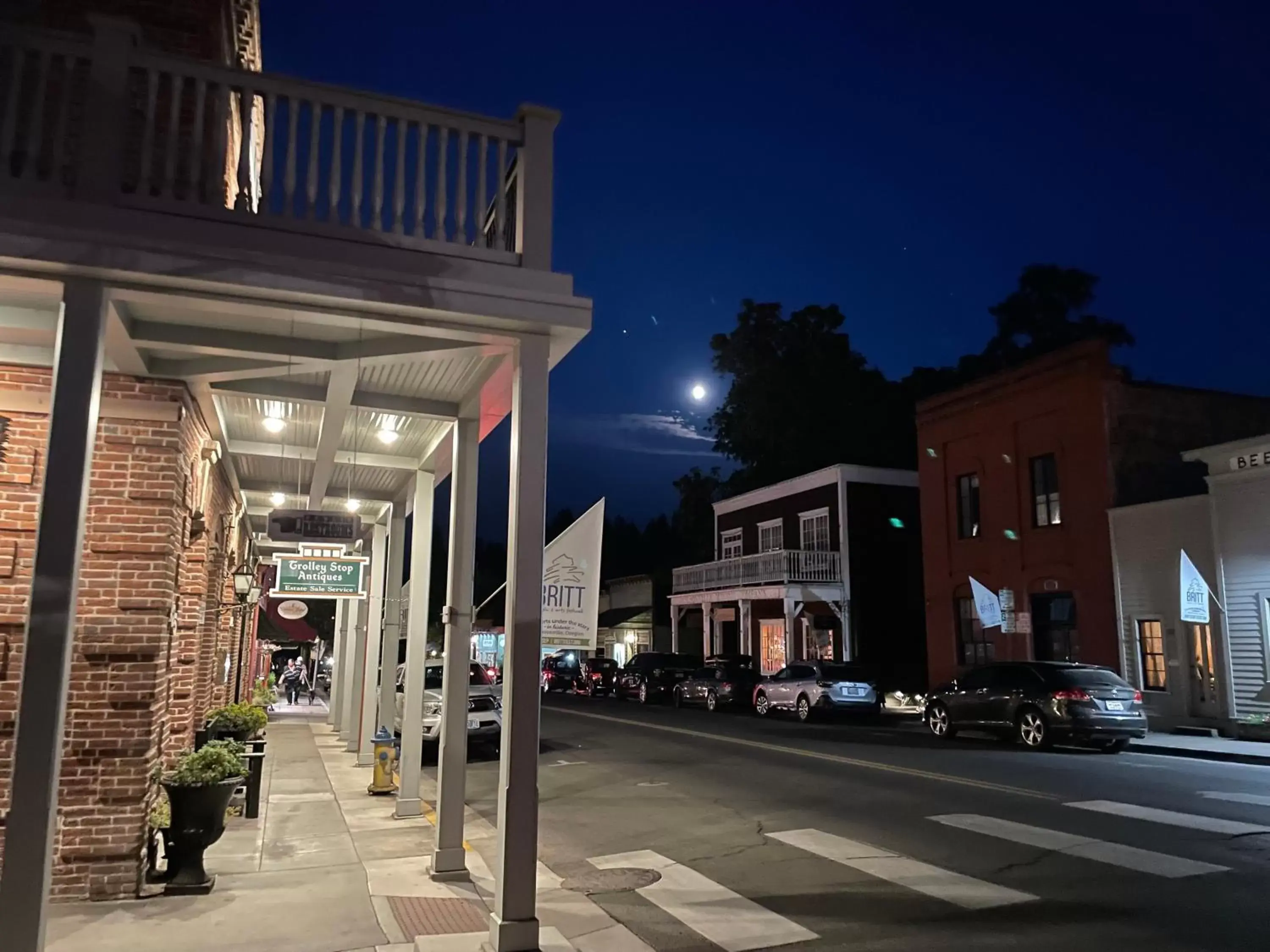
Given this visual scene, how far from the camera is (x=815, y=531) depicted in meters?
35.1

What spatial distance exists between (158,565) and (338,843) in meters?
3.49

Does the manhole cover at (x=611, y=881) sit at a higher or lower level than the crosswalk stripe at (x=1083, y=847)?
lower

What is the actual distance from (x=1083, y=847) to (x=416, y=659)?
268 inches

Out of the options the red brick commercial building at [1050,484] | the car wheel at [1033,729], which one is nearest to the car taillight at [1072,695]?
the car wheel at [1033,729]

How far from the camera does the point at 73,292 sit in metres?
5.62

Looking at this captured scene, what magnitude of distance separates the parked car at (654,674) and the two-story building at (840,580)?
2.97 metres

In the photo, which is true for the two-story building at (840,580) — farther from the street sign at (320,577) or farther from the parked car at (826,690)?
the street sign at (320,577)

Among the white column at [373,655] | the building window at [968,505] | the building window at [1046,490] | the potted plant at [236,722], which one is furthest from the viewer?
the building window at [968,505]

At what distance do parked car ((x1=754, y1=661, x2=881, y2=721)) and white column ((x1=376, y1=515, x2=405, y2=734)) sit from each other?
1277 cm

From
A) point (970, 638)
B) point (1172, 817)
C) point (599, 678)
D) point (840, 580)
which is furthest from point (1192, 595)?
point (599, 678)

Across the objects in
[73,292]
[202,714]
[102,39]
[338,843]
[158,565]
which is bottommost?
[338,843]

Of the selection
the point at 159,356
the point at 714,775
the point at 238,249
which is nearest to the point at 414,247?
the point at 238,249

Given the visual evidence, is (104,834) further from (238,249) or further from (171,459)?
(238,249)

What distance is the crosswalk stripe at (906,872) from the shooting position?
7379 mm
